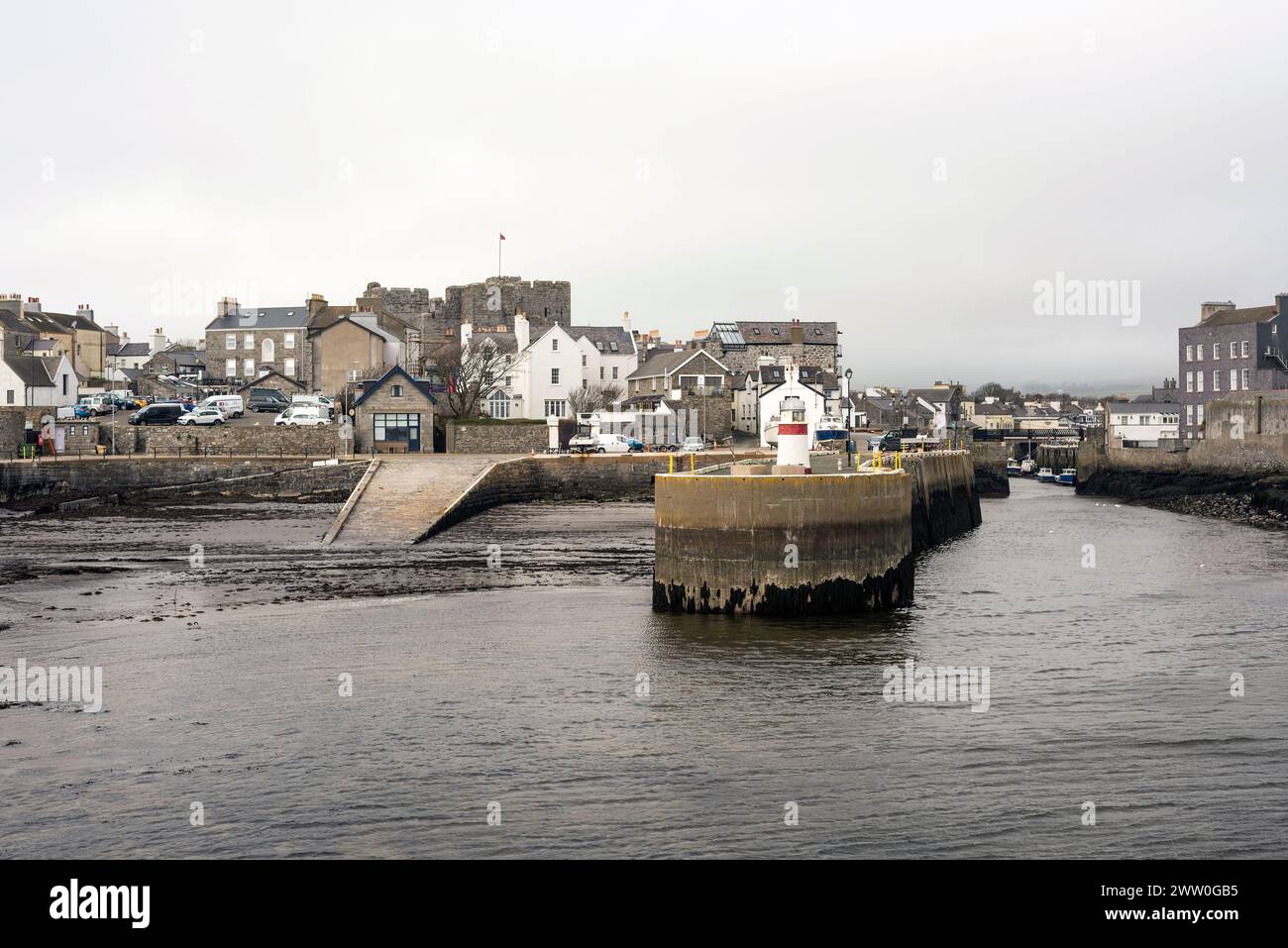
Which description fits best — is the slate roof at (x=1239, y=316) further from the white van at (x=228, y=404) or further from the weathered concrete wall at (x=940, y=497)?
the white van at (x=228, y=404)

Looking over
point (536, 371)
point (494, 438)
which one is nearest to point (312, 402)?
point (494, 438)

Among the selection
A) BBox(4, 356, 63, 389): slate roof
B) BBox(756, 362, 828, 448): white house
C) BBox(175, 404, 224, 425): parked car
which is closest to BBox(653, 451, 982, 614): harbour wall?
BBox(756, 362, 828, 448): white house

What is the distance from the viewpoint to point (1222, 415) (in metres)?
64.6

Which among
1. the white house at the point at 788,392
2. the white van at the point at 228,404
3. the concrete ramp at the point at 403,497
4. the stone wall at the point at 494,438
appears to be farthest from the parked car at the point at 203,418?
the white house at the point at 788,392

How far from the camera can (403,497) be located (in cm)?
4522

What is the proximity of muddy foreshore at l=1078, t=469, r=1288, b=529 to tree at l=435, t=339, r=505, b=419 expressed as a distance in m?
35.9

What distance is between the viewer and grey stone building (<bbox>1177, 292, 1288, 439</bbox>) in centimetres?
7481

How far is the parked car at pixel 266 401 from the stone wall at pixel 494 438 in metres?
13.4

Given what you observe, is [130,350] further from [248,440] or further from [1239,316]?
[1239,316]

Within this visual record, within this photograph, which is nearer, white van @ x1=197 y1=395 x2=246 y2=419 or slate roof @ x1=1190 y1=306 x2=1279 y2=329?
white van @ x1=197 y1=395 x2=246 y2=419

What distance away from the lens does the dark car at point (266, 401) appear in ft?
228

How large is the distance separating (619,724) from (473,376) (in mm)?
58446

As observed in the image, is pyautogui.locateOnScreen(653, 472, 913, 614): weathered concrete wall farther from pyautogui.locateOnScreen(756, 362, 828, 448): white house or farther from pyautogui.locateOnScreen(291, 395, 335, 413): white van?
pyautogui.locateOnScreen(291, 395, 335, 413): white van
